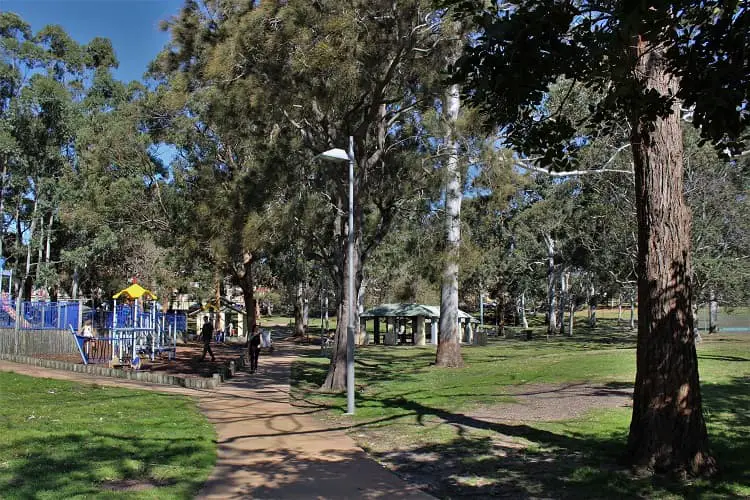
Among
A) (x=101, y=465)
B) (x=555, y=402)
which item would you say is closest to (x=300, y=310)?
(x=555, y=402)

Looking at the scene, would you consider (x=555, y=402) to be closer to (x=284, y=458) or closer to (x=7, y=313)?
(x=284, y=458)

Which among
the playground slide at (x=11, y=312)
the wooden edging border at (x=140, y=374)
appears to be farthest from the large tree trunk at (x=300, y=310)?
the wooden edging border at (x=140, y=374)

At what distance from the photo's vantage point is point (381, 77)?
1477 centimetres

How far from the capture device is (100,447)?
820 centimetres

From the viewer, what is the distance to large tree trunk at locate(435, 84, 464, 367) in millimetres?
17513

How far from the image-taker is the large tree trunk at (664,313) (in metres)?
7.35

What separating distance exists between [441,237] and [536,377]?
4884mm

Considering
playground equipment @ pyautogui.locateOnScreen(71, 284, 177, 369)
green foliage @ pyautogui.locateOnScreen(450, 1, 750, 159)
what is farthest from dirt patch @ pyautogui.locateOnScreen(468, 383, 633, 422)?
playground equipment @ pyautogui.locateOnScreen(71, 284, 177, 369)

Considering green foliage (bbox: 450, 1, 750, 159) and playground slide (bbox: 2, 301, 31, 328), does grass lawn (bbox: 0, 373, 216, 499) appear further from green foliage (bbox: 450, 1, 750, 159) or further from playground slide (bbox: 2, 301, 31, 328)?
playground slide (bbox: 2, 301, 31, 328)

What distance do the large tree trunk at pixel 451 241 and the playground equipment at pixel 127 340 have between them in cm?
1095

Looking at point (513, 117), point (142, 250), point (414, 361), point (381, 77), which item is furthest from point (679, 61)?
point (142, 250)

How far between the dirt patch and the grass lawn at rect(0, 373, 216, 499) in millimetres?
5354

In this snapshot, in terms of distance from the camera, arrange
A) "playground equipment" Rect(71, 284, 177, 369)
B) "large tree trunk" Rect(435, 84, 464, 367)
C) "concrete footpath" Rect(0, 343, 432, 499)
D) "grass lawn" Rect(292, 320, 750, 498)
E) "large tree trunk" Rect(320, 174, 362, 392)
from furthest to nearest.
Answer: "playground equipment" Rect(71, 284, 177, 369) < "large tree trunk" Rect(435, 84, 464, 367) < "large tree trunk" Rect(320, 174, 362, 392) < "grass lawn" Rect(292, 320, 750, 498) < "concrete footpath" Rect(0, 343, 432, 499)

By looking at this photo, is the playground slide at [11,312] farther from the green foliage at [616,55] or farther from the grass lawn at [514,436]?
the green foliage at [616,55]
